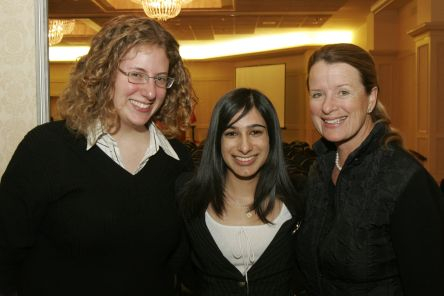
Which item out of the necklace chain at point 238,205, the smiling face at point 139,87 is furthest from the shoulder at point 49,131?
the necklace chain at point 238,205

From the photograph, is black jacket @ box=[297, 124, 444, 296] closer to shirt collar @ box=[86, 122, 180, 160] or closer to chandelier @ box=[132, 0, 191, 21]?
shirt collar @ box=[86, 122, 180, 160]

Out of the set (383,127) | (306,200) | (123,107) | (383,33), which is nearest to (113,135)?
(123,107)

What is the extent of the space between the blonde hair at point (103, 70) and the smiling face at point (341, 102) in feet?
1.99

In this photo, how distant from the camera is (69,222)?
5.66ft

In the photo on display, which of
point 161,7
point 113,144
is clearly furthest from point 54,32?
point 113,144

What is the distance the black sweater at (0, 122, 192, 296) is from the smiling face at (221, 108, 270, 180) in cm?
49

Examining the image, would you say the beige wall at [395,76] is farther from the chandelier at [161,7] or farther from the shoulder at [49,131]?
the chandelier at [161,7]

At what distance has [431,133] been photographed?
7.70m

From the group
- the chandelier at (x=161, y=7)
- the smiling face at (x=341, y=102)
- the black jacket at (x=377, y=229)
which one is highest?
the chandelier at (x=161, y=7)

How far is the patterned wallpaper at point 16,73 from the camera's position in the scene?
2.29 m

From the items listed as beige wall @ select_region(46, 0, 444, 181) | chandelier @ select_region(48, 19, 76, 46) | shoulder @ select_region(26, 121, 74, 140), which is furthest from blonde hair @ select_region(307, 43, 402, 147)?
chandelier @ select_region(48, 19, 76, 46)

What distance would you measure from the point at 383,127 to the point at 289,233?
654 mm

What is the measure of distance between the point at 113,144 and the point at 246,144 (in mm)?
608

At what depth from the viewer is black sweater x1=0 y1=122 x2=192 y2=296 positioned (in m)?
1.70
